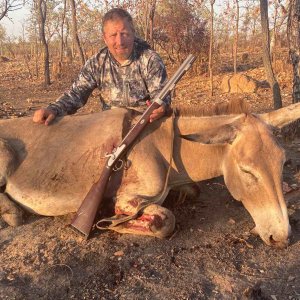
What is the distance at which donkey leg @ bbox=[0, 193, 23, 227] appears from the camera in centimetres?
434

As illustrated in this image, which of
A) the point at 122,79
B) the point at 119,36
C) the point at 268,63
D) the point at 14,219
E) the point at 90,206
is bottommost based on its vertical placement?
the point at 14,219

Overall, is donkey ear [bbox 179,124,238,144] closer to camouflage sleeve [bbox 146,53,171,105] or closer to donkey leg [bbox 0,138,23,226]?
camouflage sleeve [bbox 146,53,171,105]

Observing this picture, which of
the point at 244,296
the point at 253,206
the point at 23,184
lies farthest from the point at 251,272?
the point at 23,184

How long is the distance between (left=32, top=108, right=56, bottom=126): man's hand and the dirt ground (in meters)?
1.15

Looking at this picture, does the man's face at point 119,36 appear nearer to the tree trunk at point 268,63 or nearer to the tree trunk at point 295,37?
the tree trunk at point 295,37

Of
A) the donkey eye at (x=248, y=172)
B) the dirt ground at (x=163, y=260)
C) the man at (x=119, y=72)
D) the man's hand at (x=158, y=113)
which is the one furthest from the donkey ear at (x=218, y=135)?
the man at (x=119, y=72)

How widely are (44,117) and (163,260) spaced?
2310mm

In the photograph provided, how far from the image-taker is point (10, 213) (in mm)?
4344

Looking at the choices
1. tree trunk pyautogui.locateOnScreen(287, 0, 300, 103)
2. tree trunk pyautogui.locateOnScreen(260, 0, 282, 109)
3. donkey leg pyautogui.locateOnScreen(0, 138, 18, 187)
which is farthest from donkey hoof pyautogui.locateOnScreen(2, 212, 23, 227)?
tree trunk pyautogui.locateOnScreen(260, 0, 282, 109)

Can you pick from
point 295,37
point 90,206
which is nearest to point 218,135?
point 90,206

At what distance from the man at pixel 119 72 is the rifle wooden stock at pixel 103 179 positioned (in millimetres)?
1044

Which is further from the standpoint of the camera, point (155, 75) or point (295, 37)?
point (295, 37)

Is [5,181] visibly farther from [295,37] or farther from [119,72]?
[295,37]

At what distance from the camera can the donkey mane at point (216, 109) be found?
13.9 feet
